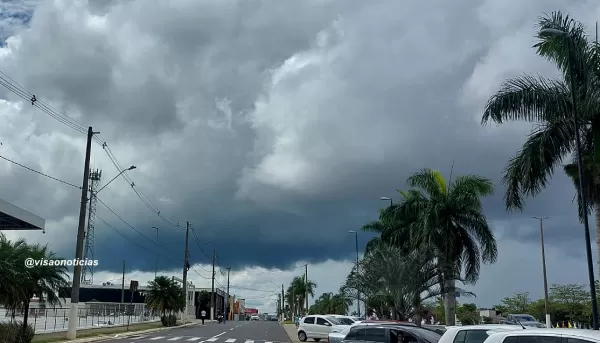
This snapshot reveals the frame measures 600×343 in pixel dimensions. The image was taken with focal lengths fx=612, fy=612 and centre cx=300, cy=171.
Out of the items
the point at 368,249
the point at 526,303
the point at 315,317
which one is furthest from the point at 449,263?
the point at 526,303

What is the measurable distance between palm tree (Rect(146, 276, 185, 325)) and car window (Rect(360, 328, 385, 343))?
48419 millimetres

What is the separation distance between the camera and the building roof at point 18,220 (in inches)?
1522

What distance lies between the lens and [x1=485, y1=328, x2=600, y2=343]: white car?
8.52 m

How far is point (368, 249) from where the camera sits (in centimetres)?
4969

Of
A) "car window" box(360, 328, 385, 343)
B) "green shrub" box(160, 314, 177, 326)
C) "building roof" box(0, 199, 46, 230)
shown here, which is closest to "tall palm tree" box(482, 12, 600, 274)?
"car window" box(360, 328, 385, 343)

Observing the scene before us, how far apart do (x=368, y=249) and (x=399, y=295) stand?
17.9 metres

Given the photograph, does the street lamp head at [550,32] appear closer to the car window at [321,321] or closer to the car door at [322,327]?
the car door at [322,327]

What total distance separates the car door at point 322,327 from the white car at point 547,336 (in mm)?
29562

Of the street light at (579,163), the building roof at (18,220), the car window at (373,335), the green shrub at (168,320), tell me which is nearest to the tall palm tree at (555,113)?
the street light at (579,163)

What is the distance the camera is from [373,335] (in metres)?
17.7

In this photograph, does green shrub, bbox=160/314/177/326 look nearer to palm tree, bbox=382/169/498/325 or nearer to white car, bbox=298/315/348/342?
white car, bbox=298/315/348/342

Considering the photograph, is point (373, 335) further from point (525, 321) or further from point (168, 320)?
point (168, 320)

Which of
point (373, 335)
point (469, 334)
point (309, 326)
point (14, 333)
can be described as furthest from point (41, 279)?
point (469, 334)

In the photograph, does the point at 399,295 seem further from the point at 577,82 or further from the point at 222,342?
the point at 577,82
